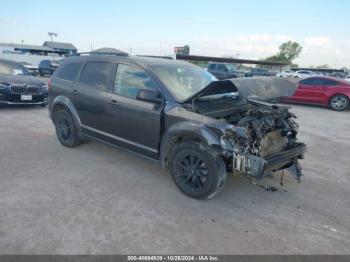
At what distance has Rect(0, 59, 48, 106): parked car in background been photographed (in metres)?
8.53

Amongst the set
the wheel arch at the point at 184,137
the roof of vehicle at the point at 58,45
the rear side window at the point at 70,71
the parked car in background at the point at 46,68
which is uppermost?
the roof of vehicle at the point at 58,45

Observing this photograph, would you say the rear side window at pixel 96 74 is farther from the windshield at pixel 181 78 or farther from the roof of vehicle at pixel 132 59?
the windshield at pixel 181 78

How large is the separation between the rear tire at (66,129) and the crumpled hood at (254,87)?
2650mm

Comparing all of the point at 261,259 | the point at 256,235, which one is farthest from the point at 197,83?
the point at 261,259

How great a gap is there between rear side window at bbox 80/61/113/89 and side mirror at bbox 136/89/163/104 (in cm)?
103

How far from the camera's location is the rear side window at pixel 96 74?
4.77m

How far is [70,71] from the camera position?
18.1ft

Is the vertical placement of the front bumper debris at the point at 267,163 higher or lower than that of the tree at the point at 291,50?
lower

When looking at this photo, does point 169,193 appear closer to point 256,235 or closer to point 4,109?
point 256,235

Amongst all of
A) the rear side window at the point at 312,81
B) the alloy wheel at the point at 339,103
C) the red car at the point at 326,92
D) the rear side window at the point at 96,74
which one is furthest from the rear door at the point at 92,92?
the alloy wheel at the point at 339,103

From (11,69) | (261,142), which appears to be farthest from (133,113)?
(11,69)

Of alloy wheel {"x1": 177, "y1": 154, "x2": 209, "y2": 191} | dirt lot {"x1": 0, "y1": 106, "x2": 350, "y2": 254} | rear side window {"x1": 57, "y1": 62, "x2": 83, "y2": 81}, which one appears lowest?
dirt lot {"x1": 0, "y1": 106, "x2": 350, "y2": 254}

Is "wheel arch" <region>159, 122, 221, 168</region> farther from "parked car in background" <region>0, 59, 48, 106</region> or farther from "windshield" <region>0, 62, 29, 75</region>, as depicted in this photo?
"windshield" <region>0, 62, 29, 75</region>

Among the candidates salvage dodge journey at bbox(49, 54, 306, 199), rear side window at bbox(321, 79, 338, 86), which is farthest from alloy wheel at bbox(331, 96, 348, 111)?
salvage dodge journey at bbox(49, 54, 306, 199)
